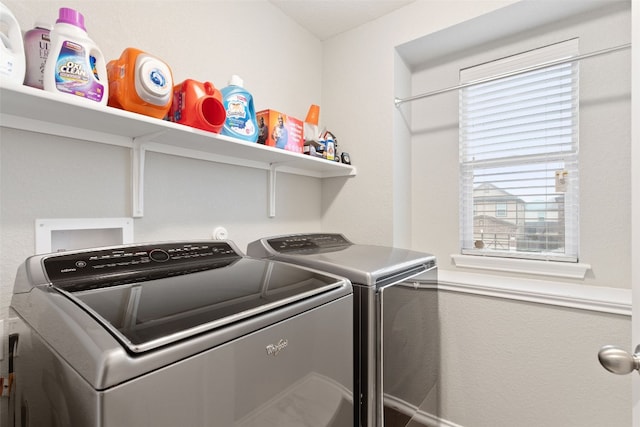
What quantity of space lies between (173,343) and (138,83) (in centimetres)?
92

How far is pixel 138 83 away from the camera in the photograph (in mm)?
1083

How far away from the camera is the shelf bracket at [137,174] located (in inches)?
52.5

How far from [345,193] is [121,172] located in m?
1.45

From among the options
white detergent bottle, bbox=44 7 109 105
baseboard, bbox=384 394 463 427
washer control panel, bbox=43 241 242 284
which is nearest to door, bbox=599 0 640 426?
baseboard, bbox=384 394 463 427

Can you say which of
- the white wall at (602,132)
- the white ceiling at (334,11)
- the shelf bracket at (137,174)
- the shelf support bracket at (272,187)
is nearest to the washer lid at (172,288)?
the shelf bracket at (137,174)

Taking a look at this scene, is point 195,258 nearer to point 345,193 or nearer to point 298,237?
point 298,237

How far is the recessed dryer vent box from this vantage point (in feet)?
3.59

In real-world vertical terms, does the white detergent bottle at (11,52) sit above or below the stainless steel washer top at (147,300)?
above

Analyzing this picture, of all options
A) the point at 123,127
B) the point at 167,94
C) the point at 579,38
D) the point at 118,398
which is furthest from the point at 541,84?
the point at 118,398

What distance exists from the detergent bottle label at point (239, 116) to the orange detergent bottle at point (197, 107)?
11 cm

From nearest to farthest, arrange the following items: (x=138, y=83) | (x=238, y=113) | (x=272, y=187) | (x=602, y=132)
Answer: (x=138, y=83) → (x=238, y=113) → (x=602, y=132) → (x=272, y=187)

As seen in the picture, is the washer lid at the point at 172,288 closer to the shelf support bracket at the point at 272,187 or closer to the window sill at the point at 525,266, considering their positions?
the shelf support bracket at the point at 272,187

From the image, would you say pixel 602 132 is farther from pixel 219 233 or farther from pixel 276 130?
pixel 219 233

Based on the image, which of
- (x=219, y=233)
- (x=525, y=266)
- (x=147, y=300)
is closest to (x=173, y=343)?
A: (x=147, y=300)
